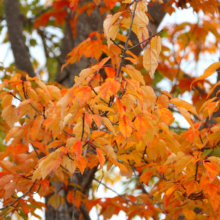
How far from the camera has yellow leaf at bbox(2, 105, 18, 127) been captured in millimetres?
1357

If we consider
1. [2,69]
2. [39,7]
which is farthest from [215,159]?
[39,7]

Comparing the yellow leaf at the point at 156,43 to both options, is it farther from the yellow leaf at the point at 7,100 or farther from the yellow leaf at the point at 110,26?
the yellow leaf at the point at 7,100

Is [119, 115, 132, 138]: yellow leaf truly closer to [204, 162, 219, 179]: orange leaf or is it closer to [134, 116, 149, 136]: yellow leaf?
[134, 116, 149, 136]: yellow leaf

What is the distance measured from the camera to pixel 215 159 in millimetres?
1151

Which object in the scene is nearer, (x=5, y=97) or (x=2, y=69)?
(x=5, y=97)

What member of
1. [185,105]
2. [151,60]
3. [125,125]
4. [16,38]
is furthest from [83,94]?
[16,38]

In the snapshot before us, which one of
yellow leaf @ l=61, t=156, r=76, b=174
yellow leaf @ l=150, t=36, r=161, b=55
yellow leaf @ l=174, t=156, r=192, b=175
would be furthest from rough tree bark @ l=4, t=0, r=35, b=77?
yellow leaf @ l=174, t=156, r=192, b=175

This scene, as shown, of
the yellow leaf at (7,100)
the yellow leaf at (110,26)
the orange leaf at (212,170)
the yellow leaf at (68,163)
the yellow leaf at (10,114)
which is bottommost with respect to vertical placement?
the yellow leaf at (68,163)

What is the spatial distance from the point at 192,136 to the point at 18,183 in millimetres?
916

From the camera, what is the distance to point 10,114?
1.37 meters

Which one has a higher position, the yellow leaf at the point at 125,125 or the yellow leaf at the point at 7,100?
the yellow leaf at the point at 7,100

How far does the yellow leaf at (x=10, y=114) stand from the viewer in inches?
53.4

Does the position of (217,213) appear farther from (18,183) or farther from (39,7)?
(39,7)

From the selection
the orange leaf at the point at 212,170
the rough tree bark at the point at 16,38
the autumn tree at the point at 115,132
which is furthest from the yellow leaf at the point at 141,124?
the rough tree bark at the point at 16,38
